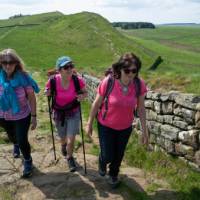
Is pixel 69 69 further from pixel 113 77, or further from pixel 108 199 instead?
pixel 108 199

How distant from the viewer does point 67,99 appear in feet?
22.6

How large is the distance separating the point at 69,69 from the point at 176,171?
8.30 ft

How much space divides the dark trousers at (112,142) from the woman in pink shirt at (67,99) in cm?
85

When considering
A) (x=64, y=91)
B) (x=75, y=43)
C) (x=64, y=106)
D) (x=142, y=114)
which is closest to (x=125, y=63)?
(x=142, y=114)

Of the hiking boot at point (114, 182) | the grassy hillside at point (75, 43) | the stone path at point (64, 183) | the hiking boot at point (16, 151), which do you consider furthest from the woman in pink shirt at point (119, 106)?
the grassy hillside at point (75, 43)

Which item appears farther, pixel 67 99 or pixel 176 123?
pixel 176 123

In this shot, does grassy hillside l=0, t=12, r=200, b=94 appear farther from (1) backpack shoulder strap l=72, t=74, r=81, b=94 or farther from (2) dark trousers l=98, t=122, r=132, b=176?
(2) dark trousers l=98, t=122, r=132, b=176

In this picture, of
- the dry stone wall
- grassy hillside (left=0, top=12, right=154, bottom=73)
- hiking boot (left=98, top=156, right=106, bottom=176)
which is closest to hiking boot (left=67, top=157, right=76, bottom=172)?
hiking boot (left=98, top=156, right=106, bottom=176)

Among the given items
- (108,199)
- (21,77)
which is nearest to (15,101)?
(21,77)

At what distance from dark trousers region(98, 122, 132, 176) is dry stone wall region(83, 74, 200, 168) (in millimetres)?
1476

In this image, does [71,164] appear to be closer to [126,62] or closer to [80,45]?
[126,62]

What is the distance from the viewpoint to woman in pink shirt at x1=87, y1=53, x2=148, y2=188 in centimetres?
565

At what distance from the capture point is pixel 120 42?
40.3 meters

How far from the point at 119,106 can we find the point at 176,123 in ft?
6.99
